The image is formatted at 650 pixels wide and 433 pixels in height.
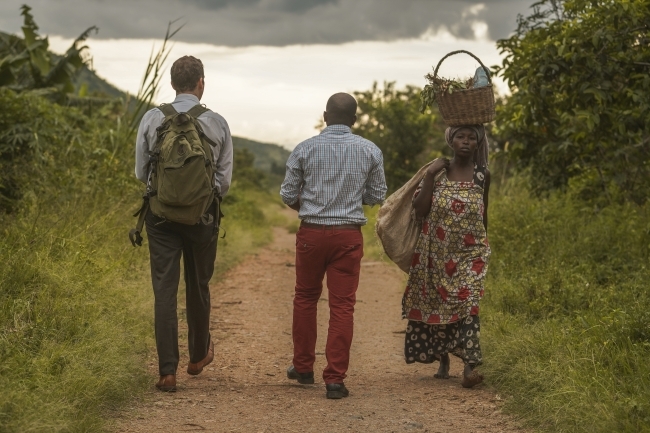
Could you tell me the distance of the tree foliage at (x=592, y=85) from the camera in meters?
7.79

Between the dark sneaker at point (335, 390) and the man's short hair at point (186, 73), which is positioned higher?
the man's short hair at point (186, 73)

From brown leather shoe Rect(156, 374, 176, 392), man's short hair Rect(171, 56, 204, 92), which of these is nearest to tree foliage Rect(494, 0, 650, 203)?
man's short hair Rect(171, 56, 204, 92)

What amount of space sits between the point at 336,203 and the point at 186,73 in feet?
4.19

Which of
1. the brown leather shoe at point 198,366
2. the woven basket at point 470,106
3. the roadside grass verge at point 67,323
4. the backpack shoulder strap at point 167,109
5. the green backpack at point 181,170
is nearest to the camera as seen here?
the roadside grass verge at point 67,323

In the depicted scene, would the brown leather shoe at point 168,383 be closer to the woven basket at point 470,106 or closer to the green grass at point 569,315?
the green grass at point 569,315

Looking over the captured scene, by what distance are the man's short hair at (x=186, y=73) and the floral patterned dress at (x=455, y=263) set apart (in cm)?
172

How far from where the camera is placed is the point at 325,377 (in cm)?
578

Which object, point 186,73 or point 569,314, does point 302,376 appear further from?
point 569,314

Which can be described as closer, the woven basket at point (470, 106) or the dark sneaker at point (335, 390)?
the dark sneaker at point (335, 390)

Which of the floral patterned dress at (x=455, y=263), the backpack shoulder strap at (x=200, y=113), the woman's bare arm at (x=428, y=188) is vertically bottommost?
the floral patterned dress at (x=455, y=263)

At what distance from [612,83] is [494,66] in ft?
5.65

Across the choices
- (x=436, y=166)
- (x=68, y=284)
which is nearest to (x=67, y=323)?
(x=68, y=284)

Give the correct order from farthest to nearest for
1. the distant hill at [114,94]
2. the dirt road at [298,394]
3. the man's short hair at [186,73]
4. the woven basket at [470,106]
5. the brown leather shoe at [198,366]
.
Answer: the distant hill at [114,94] → the brown leather shoe at [198,366] → the woven basket at [470,106] → the man's short hair at [186,73] → the dirt road at [298,394]

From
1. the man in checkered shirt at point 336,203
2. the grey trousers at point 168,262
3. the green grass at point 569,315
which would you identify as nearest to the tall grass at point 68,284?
the grey trousers at point 168,262
